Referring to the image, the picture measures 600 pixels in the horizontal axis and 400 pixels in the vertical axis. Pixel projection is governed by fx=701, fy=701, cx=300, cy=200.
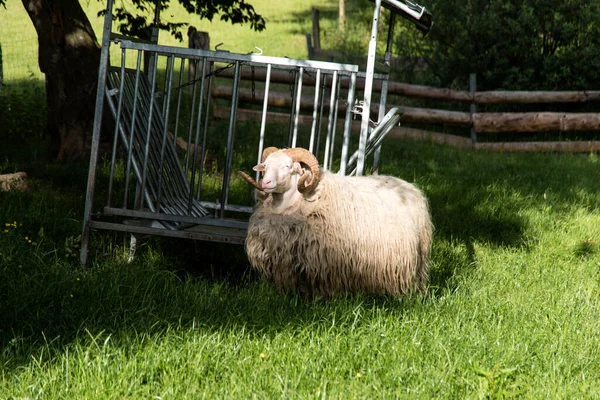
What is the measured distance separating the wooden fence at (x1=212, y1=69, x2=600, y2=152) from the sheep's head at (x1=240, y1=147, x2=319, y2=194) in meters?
6.35

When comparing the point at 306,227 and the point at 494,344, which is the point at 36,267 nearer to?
the point at 306,227

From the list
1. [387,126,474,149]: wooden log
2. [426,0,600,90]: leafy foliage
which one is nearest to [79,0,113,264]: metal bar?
[387,126,474,149]: wooden log

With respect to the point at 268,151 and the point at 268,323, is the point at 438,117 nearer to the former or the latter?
the point at 268,151

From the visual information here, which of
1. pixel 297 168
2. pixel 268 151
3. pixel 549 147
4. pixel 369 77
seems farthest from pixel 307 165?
pixel 549 147

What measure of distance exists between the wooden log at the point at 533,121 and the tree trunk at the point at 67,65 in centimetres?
614

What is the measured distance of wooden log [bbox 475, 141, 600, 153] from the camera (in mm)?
10664

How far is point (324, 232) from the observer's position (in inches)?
167

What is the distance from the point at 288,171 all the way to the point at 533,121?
755 cm

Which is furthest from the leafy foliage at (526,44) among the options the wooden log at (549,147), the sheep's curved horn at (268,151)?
the sheep's curved horn at (268,151)

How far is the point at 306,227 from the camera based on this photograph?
4.24 m

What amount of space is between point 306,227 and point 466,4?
904 centimetres

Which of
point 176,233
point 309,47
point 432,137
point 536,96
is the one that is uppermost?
point 309,47

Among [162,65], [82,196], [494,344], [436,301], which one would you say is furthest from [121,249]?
[162,65]

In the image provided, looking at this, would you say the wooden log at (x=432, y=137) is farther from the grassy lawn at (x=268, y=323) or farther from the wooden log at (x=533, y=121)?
the grassy lawn at (x=268, y=323)
